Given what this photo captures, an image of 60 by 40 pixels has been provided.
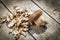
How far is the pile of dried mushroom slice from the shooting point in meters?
1.65

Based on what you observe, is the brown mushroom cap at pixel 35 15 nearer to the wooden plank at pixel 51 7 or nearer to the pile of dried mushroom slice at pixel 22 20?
the pile of dried mushroom slice at pixel 22 20

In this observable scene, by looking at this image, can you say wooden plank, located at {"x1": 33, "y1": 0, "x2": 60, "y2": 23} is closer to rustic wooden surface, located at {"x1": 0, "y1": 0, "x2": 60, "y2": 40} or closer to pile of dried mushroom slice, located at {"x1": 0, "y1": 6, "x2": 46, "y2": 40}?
rustic wooden surface, located at {"x1": 0, "y1": 0, "x2": 60, "y2": 40}

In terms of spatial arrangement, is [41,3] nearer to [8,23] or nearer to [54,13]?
[54,13]

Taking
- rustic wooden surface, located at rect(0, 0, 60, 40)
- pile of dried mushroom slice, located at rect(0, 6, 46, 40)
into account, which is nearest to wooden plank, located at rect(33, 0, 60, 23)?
rustic wooden surface, located at rect(0, 0, 60, 40)

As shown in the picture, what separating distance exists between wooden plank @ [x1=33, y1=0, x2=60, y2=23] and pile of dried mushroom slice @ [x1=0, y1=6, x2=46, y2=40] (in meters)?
0.15

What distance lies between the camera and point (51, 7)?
1836 millimetres

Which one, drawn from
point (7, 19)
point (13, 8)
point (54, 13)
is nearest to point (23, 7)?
point (13, 8)

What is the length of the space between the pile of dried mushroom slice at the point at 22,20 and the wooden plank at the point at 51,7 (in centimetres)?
15

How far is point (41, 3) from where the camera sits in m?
1.88

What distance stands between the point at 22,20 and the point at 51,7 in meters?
0.40

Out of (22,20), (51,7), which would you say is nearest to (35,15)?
(22,20)

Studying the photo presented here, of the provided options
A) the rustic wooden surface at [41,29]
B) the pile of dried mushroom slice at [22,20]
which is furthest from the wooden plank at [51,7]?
the pile of dried mushroom slice at [22,20]

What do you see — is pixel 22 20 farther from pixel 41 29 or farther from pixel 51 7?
pixel 51 7

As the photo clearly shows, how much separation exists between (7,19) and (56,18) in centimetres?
56
